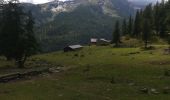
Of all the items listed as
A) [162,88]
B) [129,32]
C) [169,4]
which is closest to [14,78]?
[162,88]

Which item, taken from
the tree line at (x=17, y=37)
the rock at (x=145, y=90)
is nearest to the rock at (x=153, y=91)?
the rock at (x=145, y=90)

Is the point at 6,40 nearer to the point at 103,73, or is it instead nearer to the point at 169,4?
the point at 103,73

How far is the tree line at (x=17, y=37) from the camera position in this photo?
75875mm

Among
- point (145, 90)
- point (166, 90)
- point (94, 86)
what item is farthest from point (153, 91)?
point (94, 86)

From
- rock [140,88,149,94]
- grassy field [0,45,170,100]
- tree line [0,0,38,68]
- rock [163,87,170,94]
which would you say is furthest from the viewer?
tree line [0,0,38,68]

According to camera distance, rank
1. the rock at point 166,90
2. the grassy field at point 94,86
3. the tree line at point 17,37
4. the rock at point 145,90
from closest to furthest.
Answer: the grassy field at point 94,86 < the rock at point 166,90 < the rock at point 145,90 < the tree line at point 17,37

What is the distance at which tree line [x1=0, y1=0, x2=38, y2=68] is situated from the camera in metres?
75.9

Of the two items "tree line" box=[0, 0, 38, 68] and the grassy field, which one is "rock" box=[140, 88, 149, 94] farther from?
"tree line" box=[0, 0, 38, 68]

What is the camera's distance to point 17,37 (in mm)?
75875

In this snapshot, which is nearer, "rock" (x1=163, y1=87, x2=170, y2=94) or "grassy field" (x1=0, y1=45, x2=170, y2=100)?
"grassy field" (x1=0, y1=45, x2=170, y2=100)

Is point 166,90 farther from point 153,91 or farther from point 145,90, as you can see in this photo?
point 145,90

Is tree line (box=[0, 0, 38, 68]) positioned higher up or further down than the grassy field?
higher up

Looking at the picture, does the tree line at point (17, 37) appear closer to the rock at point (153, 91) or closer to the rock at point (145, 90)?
the rock at point (145, 90)

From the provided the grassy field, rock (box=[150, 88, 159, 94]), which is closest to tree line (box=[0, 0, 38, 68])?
the grassy field
